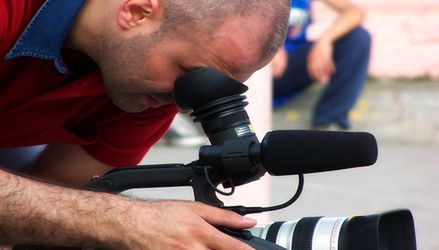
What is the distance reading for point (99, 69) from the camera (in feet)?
6.99

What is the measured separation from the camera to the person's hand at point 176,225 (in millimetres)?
1798

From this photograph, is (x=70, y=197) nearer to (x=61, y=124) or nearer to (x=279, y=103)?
(x=61, y=124)

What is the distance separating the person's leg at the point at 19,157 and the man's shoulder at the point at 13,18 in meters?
0.44

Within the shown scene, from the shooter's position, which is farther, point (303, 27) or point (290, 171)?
point (303, 27)

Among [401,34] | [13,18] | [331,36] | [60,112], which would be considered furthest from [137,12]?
[401,34]

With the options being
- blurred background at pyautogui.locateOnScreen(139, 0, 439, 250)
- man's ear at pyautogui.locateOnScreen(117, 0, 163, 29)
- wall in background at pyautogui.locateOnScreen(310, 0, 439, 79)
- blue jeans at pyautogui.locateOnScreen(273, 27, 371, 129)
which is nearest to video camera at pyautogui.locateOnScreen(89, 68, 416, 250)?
man's ear at pyautogui.locateOnScreen(117, 0, 163, 29)

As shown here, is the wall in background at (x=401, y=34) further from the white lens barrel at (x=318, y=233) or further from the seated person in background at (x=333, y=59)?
the white lens barrel at (x=318, y=233)

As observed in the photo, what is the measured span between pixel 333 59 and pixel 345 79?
0.14 m

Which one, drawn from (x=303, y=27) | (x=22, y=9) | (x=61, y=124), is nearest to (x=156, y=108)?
(x=61, y=124)

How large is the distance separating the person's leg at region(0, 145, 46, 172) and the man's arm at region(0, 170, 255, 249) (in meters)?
0.46

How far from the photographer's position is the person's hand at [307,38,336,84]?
17.3ft

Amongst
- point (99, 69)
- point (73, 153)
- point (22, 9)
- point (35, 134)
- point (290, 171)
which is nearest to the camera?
point (290, 171)

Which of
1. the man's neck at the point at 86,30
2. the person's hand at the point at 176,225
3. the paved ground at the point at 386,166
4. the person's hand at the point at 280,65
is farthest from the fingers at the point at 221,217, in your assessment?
the person's hand at the point at 280,65

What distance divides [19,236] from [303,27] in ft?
12.4
